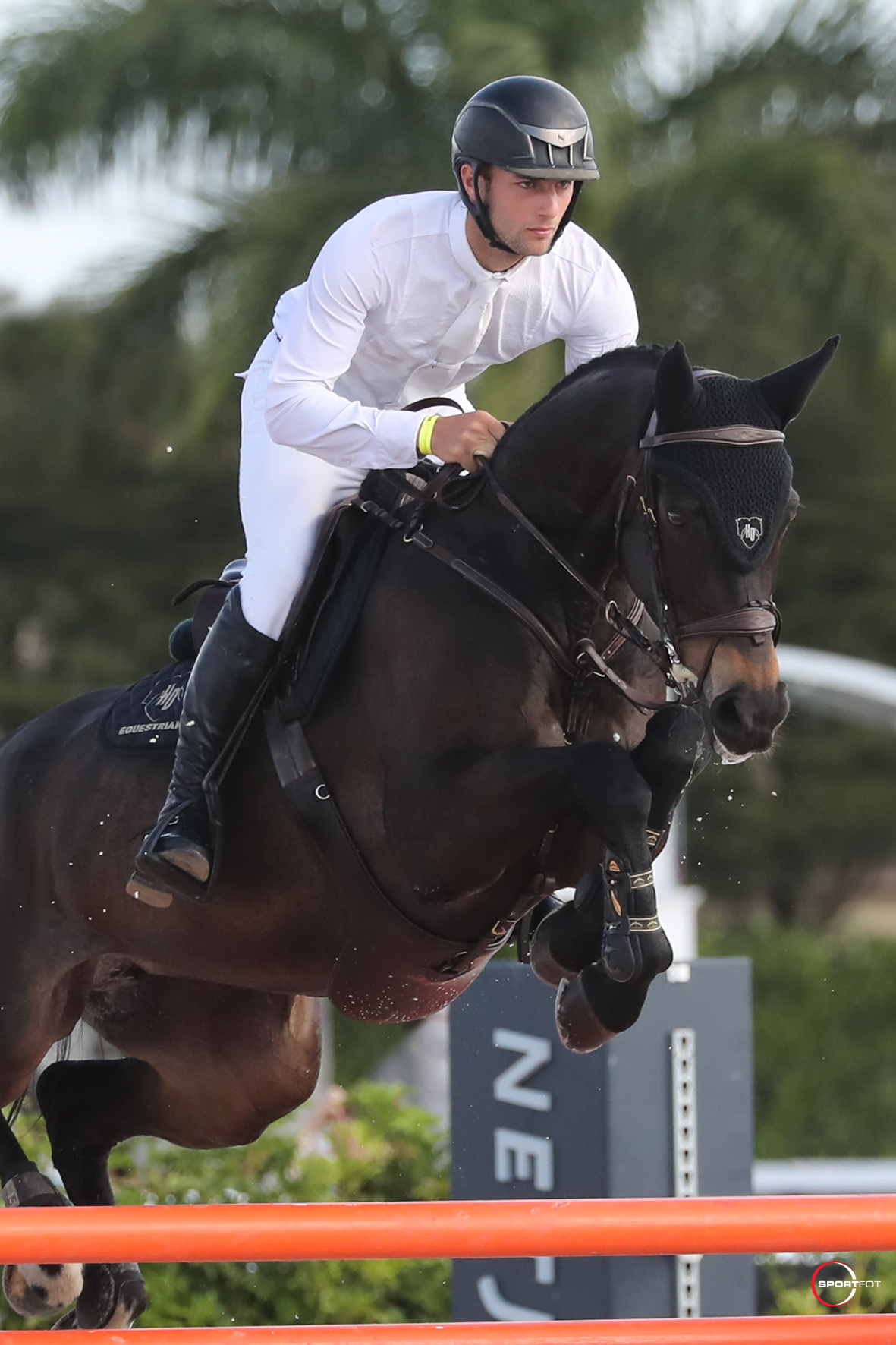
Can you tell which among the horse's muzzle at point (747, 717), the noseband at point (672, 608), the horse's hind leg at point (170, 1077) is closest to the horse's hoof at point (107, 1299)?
the horse's hind leg at point (170, 1077)

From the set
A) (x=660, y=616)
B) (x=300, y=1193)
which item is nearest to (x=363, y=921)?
(x=660, y=616)

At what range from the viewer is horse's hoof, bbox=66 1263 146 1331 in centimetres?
467

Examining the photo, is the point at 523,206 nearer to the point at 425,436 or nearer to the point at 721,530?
the point at 425,436

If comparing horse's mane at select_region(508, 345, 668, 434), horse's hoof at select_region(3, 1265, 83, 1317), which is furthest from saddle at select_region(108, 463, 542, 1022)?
horse's hoof at select_region(3, 1265, 83, 1317)

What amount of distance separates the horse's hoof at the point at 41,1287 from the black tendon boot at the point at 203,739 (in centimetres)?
127

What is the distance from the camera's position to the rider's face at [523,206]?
3627 mm

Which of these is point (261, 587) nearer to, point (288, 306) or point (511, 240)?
point (288, 306)

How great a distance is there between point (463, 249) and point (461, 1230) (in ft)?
6.55

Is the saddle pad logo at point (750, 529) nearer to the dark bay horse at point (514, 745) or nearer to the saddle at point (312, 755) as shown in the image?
the dark bay horse at point (514, 745)

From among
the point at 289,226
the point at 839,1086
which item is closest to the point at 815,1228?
the point at 839,1086

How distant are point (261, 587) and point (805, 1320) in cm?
187

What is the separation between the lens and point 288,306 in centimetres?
398

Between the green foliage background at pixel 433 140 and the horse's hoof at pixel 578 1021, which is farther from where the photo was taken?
the green foliage background at pixel 433 140

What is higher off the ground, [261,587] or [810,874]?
[261,587]
